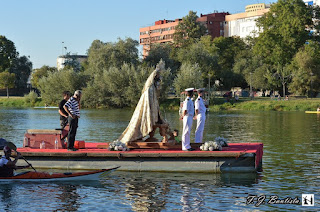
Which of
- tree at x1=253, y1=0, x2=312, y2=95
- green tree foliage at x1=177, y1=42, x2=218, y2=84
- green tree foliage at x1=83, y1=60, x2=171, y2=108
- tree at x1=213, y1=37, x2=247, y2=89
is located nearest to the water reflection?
green tree foliage at x1=83, y1=60, x2=171, y2=108

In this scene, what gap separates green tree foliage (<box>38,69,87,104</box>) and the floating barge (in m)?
74.8

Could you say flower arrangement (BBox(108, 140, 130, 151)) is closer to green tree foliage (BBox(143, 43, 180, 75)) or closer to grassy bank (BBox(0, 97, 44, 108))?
green tree foliage (BBox(143, 43, 180, 75))

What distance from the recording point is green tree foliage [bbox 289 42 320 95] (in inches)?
3676

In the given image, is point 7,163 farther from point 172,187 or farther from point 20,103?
point 20,103

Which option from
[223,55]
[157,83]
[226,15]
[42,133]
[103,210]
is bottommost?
[103,210]

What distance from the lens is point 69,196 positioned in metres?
17.7

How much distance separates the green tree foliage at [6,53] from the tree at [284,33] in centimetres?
6761

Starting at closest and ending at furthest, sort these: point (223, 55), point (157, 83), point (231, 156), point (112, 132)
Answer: point (231, 156)
point (157, 83)
point (112, 132)
point (223, 55)

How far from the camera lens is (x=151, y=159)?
20.3m

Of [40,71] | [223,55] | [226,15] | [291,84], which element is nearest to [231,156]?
[291,84]

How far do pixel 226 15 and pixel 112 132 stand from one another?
15796 cm

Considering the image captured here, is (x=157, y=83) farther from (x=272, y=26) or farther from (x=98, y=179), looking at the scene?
(x=272, y=26)

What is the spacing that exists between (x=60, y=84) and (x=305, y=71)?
41.5m

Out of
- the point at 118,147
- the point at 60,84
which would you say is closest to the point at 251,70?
the point at 60,84
